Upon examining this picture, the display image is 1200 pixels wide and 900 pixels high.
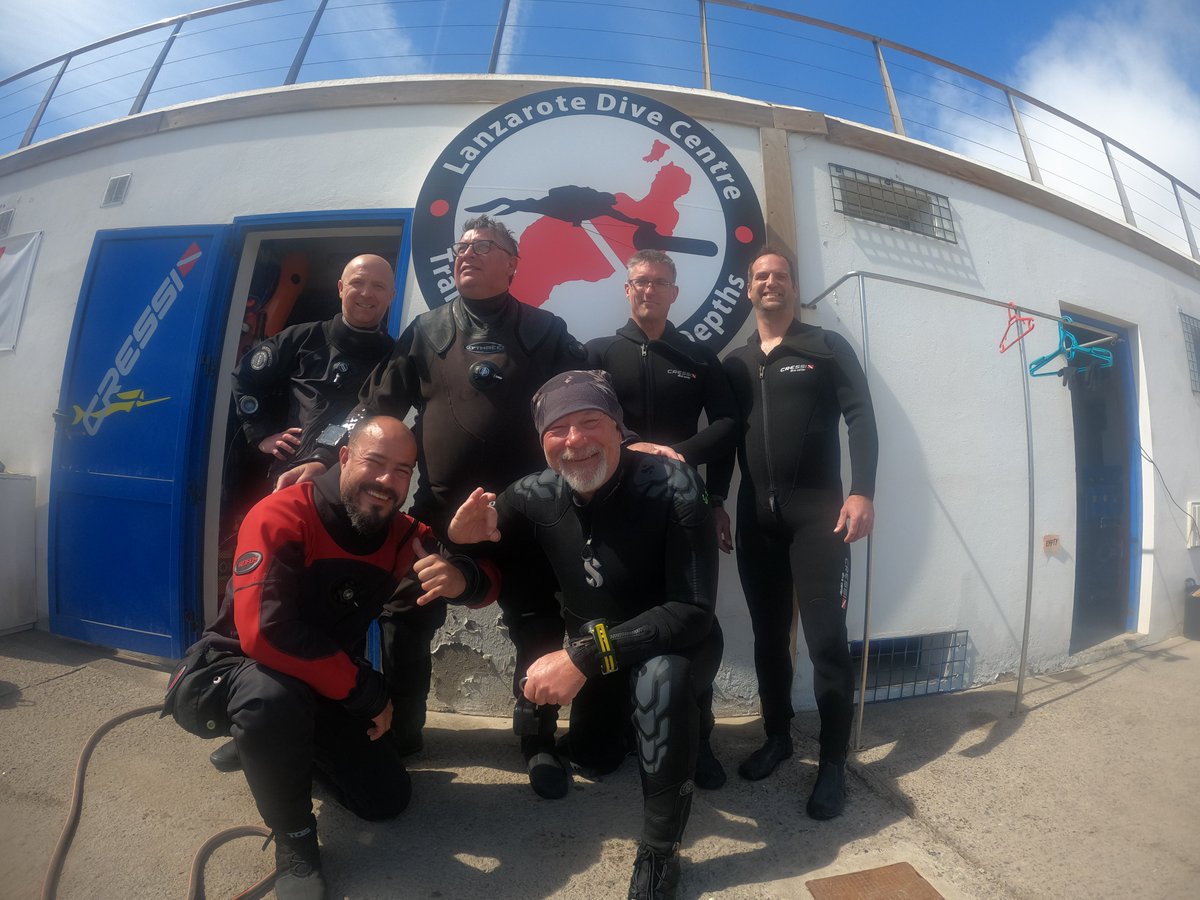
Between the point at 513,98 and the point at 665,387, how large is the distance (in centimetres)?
195

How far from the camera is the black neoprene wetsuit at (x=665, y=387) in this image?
2.21 m

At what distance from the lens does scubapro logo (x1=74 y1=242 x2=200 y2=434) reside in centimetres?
321

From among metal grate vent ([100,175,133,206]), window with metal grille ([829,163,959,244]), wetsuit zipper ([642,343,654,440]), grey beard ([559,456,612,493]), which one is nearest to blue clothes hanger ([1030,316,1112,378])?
window with metal grille ([829,163,959,244])

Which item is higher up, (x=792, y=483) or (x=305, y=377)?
(x=305, y=377)

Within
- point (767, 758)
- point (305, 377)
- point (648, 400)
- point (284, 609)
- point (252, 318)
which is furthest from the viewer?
point (252, 318)

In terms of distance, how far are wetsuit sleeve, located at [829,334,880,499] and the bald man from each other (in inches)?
75.8

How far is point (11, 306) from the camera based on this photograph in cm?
374

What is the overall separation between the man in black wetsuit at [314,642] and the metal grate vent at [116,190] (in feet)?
10.7

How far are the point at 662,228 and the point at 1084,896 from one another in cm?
289

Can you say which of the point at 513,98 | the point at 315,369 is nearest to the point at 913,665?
the point at 315,369

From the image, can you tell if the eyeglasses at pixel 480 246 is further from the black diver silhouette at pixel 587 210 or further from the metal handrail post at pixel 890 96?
the metal handrail post at pixel 890 96

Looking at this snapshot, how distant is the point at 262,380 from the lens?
8.09 feet

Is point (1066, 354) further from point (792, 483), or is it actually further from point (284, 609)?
point (284, 609)

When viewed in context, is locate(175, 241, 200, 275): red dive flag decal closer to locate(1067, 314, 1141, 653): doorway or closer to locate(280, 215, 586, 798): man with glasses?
locate(280, 215, 586, 798): man with glasses
